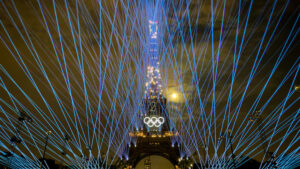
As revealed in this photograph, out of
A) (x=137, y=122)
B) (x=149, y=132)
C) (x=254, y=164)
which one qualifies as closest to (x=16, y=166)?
(x=149, y=132)

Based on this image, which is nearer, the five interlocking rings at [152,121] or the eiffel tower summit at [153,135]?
the five interlocking rings at [152,121]

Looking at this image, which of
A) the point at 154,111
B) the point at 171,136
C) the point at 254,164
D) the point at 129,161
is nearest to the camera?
the point at 129,161

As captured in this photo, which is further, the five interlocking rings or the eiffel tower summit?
the eiffel tower summit

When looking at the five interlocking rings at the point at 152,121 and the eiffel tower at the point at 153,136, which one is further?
the eiffel tower at the point at 153,136

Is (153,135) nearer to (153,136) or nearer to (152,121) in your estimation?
(153,136)

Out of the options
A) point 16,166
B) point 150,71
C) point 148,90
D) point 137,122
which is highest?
point 150,71

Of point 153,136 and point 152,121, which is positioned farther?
point 153,136

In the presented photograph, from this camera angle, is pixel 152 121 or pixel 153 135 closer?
pixel 152 121

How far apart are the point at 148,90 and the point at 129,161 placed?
122ft

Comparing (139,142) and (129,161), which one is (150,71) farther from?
(129,161)

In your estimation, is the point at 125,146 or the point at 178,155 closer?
the point at 178,155

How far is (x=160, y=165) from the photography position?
195ft

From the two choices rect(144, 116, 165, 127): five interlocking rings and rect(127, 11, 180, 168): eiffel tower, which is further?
rect(127, 11, 180, 168): eiffel tower

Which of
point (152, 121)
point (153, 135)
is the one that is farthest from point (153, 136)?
point (152, 121)
